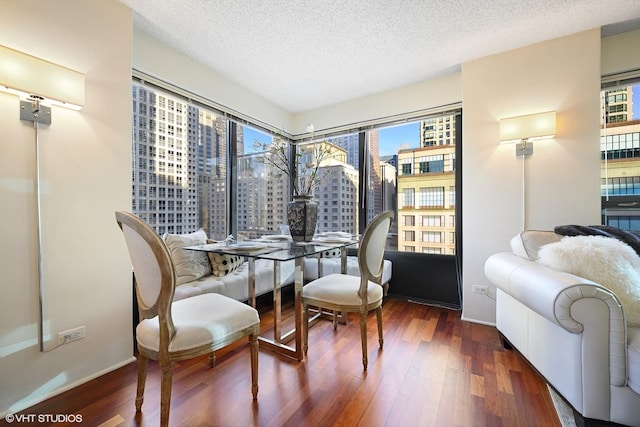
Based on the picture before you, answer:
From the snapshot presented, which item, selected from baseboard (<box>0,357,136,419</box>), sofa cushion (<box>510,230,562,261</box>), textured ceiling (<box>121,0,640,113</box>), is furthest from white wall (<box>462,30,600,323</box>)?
baseboard (<box>0,357,136,419</box>)

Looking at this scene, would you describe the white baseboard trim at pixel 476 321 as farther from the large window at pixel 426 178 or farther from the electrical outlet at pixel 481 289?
the large window at pixel 426 178

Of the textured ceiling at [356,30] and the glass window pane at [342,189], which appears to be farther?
the glass window pane at [342,189]

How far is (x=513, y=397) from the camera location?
4.72 feet

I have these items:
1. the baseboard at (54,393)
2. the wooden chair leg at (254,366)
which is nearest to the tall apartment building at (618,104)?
the wooden chair leg at (254,366)

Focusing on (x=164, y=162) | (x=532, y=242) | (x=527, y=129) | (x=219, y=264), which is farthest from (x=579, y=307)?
(x=164, y=162)

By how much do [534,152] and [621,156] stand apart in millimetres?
689

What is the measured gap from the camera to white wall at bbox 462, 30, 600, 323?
2141 millimetres

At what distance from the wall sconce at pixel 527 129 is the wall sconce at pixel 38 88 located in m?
3.14

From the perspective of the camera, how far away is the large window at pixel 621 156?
2189 mm

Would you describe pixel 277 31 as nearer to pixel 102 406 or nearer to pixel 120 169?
pixel 120 169

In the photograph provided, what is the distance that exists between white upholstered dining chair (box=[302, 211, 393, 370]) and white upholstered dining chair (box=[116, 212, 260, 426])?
2.07 ft

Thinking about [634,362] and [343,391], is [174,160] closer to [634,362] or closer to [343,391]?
[343,391]

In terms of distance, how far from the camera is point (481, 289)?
251 centimetres

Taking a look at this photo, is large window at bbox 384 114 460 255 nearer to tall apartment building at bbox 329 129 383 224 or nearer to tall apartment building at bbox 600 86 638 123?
tall apartment building at bbox 329 129 383 224
